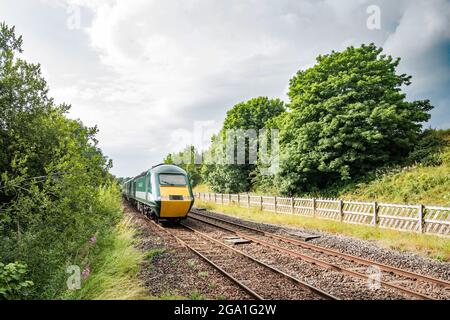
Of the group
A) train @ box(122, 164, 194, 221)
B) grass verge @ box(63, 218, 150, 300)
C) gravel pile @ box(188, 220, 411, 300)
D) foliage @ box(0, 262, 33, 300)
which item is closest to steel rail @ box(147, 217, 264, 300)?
gravel pile @ box(188, 220, 411, 300)

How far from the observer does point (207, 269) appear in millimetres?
7336

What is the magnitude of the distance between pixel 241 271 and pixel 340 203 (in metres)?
9.01

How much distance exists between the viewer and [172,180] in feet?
47.2

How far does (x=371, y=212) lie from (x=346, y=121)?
689 cm

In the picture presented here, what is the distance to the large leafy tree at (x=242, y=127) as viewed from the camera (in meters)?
33.0

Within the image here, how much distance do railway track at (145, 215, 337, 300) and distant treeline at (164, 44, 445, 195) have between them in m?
12.2

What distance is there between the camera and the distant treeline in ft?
61.6

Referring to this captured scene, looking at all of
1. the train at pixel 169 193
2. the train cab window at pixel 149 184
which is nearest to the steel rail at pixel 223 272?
the train at pixel 169 193

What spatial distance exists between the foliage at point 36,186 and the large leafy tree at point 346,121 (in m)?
16.1

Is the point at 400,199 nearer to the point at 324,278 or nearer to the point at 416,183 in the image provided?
the point at 416,183

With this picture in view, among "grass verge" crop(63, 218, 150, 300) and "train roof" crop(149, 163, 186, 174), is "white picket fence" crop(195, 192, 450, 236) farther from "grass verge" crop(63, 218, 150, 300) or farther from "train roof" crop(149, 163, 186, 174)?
"grass verge" crop(63, 218, 150, 300)

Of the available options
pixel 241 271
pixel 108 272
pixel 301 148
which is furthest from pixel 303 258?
pixel 301 148

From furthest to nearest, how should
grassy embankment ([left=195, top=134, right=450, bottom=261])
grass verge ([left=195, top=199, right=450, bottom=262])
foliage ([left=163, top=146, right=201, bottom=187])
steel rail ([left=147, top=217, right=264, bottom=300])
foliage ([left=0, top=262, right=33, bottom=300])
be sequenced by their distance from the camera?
foliage ([left=163, top=146, right=201, bottom=187])
grassy embankment ([left=195, top=134, right=450, bottom=261])
grass verge ([left=195, top=199, right=450, bottom=262])
steel rail ([left=147, top=217, right=264, bottom=300])
foliage ([left=0, top=262, right=33, bottom=300])

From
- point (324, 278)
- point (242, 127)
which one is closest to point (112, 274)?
point (324, 278)
